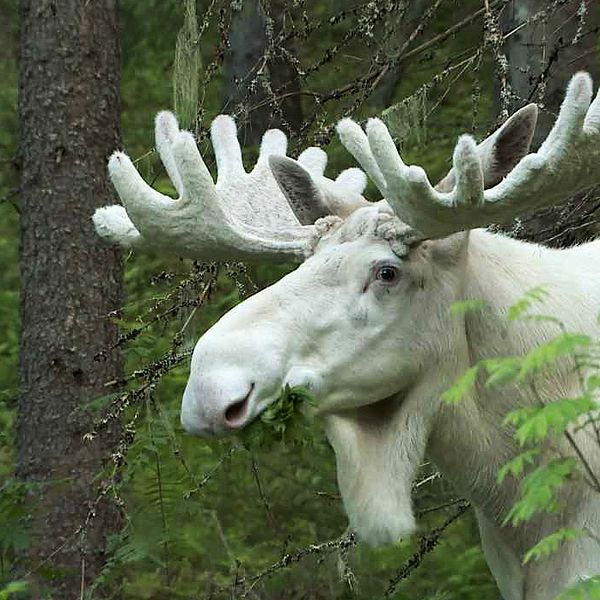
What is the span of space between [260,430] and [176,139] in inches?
40.8

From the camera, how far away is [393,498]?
5.06 m

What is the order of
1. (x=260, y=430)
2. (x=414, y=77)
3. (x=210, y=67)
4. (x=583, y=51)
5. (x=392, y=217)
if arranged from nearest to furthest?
(x=260, y=430)
(x=392, y=217)
(x=210, y=67)
(x=583, y=51)
(x=414, y=77)

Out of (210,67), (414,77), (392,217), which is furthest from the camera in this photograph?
(414,77)

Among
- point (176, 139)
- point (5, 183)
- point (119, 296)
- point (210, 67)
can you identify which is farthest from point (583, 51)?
point (5, 183)

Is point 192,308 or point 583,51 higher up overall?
point 583,51

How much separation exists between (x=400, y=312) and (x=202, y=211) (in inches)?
31.1

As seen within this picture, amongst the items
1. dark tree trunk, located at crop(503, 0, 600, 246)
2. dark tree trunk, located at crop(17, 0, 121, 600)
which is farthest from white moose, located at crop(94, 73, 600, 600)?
dark tree trunk, located at crop(17, 0, 121, 600)

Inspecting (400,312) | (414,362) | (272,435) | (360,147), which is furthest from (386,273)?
(272,435)

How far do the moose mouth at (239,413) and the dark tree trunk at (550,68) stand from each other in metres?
2.66

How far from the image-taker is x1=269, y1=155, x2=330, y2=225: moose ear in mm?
5410

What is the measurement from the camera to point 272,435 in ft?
15.6

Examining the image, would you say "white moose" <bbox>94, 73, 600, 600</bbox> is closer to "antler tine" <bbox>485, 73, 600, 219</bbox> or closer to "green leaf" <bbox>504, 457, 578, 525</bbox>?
"antler tine" <bbox>485, 73, 600, 219</bbox>

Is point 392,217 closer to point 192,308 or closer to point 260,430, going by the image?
point 260,430

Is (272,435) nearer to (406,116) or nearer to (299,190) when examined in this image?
(299,190)
